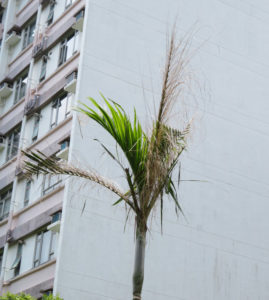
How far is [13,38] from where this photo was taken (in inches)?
1478

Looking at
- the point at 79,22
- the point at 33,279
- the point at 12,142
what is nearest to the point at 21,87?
the point at 12,142

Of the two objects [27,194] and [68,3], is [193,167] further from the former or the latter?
[68,3]

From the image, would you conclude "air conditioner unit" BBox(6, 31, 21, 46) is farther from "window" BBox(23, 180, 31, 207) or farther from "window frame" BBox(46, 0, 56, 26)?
"window" BBox(23, 180, 31, 207)

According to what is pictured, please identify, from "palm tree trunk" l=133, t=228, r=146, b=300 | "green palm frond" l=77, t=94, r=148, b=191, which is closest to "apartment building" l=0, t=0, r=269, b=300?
"green palm frond" l=77, t=94, r=148, b=191

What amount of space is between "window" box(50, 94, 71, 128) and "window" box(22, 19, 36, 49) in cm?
615

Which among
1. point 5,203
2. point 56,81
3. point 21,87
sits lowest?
point 5,203

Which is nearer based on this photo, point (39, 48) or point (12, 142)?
point (39, 48)

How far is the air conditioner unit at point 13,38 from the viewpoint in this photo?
37.4 meters

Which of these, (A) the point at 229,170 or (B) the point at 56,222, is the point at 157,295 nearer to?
(B) the point at 56,222

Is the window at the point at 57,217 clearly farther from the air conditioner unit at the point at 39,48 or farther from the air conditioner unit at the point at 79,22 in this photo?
the air conditioner unit at the point at 39,48

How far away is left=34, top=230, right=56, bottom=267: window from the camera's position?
27750mm

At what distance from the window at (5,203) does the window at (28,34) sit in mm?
7287

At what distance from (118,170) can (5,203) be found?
7.22 meters

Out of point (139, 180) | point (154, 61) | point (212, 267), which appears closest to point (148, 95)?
point (154, 61)
